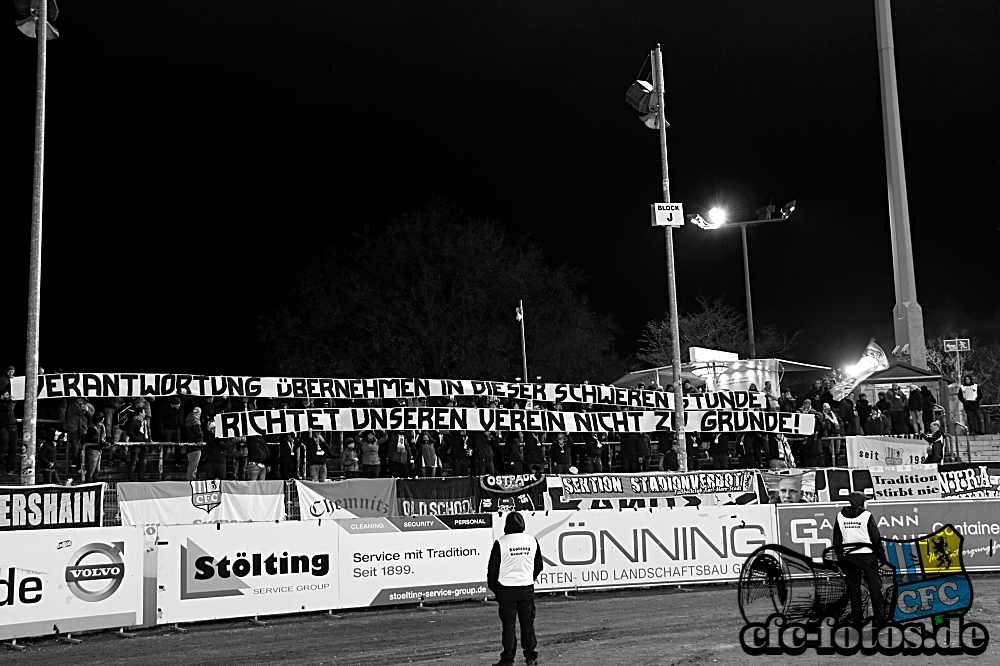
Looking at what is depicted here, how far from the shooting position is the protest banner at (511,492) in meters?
19.1

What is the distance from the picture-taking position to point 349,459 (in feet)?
72.6

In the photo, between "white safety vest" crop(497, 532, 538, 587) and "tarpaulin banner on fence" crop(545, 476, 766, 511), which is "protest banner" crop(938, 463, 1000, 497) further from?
"white safety vest" crop(497, 532, 538, 587)

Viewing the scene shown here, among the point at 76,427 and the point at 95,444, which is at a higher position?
the point at 76,427

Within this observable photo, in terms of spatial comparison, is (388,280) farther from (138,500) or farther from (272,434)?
(138,500)

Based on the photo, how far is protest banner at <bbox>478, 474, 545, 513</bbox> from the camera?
19141 mm

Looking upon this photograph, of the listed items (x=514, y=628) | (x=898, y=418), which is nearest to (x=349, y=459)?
(x=514, y=628)

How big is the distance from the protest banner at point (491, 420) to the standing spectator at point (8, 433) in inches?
155

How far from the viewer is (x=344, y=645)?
11.8 meters

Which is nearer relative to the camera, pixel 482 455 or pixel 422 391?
pixel 482 455

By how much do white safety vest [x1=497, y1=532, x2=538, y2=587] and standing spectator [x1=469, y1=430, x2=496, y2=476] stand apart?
11.7m

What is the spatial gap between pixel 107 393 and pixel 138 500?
3.34 meters

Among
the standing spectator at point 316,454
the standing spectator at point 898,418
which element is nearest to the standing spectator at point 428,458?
the standing spectator at point 316,454

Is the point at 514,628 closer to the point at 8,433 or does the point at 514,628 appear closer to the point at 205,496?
the point at 205,496

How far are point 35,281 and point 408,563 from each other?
7.72 meters
